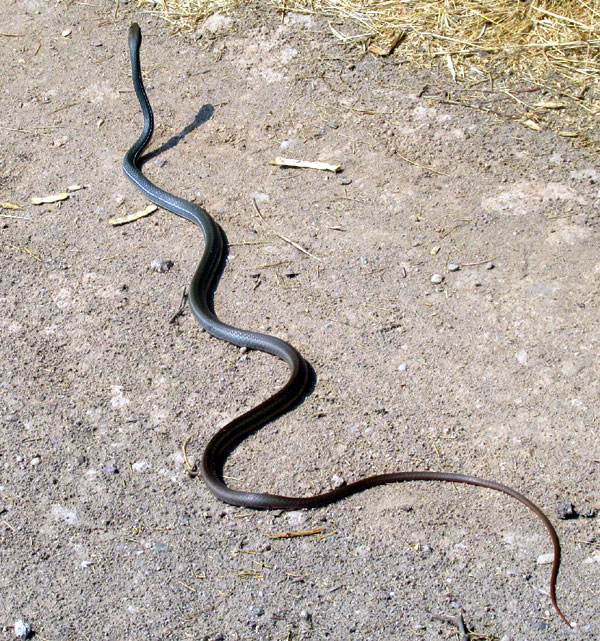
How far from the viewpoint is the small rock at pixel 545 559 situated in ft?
13.7

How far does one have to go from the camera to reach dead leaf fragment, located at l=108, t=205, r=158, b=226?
684 centimetres

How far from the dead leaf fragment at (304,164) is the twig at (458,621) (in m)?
4.18

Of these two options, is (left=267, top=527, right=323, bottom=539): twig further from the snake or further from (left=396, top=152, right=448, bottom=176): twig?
(left=396, top=152, right=448, bottom=176): twig

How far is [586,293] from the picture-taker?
18.7ft

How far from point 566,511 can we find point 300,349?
206 cm

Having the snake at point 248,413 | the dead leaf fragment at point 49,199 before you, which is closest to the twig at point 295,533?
the snake at point 248,413

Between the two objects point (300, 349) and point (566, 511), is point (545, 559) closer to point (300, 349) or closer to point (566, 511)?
point (566, 511)

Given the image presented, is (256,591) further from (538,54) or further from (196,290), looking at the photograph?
(538,54)

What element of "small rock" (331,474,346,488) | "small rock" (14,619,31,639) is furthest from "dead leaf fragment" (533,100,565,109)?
"small rock" (14,619,31,639)

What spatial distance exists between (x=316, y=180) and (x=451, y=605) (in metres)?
4.05

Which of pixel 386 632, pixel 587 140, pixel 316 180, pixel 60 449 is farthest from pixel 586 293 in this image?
pixel 60 449

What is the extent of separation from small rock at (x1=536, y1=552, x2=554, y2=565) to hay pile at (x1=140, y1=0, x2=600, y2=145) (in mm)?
4055

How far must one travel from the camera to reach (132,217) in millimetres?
6895

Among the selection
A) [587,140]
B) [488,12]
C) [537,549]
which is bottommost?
[537,549]
